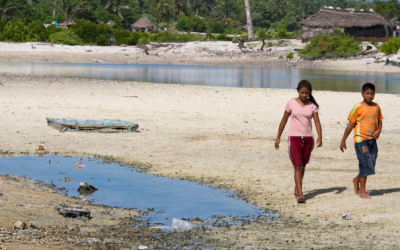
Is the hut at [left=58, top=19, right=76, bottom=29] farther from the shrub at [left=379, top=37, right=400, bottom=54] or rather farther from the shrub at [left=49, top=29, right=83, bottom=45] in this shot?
the shrub at [left=379, top=37, right=400, bottom=54]

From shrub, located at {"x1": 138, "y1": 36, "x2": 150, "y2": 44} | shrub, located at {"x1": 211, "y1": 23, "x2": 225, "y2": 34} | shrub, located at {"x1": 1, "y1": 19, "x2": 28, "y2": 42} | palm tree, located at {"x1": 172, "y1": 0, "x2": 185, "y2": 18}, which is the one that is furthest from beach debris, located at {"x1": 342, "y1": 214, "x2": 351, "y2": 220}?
palm tree, located at {"x1": 172, "y1": 0, "x2": 185, "y2": 18}

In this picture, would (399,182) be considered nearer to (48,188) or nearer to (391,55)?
(48,188)

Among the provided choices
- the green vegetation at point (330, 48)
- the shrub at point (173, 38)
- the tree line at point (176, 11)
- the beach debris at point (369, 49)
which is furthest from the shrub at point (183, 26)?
the beach debris at point (369, 49)

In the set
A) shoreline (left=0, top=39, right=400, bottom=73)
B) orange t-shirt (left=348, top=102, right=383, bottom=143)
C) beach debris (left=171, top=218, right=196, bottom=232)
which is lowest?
shoreline (left=0, top=39, right=400, bottom=73)

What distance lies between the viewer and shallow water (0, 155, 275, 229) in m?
7.94

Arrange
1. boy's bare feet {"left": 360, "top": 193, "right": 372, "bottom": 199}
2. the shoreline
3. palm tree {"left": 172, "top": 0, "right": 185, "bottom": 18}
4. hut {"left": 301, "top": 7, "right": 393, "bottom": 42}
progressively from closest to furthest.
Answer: boy's bare feet {"left": 360, "top": 193, "right": 372, "bottom": 199} < the shoreline < hut {"left": 301, "top": 7, "right": 393, "bottom": 42} < palm tree {"left": 172, "top": 0, "right": 185, "bottom": 18}

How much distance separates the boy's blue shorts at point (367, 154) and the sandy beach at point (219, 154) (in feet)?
1.25

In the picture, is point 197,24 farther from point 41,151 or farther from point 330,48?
point 41,151

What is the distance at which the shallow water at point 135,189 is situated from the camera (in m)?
7.94

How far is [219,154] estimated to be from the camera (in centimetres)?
1170

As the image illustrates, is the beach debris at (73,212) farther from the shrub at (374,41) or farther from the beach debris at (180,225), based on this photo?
the shrub at (374,41)

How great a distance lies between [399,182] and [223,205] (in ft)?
8.82

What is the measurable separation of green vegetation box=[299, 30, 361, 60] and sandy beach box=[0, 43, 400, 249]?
32.3 meters

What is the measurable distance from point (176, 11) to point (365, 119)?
308 ft
